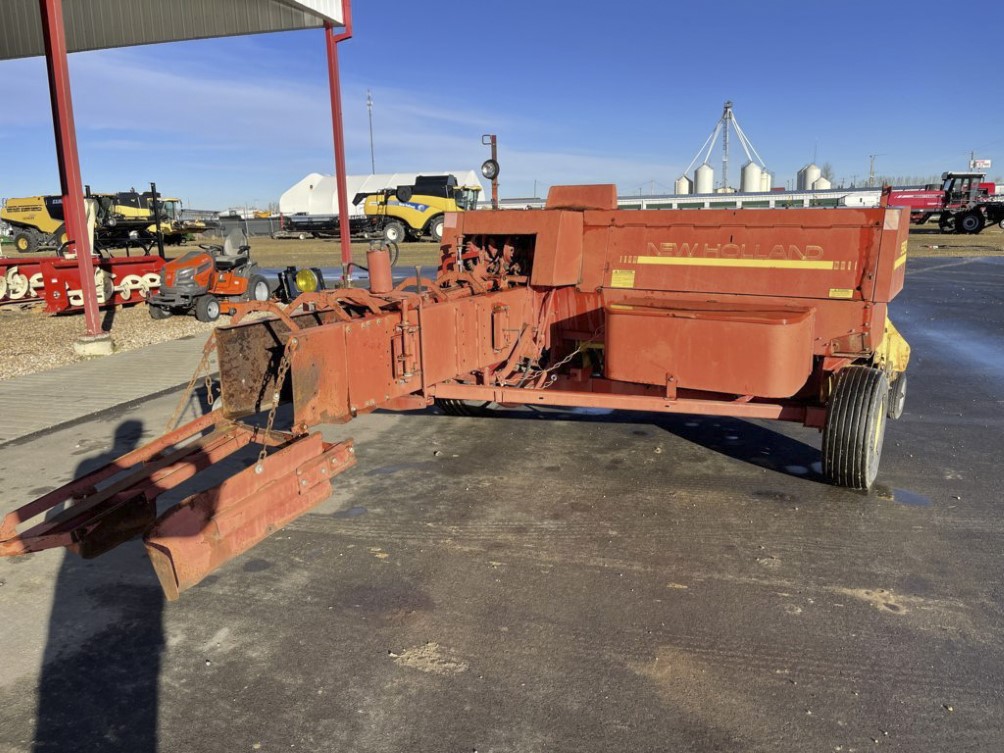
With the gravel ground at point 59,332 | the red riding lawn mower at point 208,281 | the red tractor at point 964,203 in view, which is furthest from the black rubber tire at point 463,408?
the red tractor at point 964,203

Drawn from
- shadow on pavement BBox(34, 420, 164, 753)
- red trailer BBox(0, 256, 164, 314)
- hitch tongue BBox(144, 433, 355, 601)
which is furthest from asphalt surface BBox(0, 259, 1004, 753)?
red trailer BBox(0, 256, 164, 314)

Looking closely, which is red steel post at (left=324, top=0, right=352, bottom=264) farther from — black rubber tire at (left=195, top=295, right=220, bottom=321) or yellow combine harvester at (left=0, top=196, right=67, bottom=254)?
yellow combine harvester at (left=0, top=196, right=67, bottom=254)

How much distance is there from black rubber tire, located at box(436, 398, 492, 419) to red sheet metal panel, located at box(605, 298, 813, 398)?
83.6 inches

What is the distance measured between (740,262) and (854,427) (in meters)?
1.38

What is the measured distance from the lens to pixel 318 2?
12.6m

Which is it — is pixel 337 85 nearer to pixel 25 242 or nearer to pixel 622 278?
pixel 622 278

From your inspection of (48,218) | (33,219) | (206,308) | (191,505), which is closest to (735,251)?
(191,505)

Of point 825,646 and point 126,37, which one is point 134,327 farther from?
point 825,646

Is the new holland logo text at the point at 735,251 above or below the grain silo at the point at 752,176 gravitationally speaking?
below

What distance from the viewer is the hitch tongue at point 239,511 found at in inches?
Answer: 114

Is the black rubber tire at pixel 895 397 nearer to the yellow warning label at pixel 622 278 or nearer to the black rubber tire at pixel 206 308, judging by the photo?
the yellow warning label at pixel 622 278

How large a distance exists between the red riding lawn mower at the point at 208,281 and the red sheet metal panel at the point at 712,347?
9293 millimetres

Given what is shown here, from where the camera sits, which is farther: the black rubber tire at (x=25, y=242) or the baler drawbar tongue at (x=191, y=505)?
the black rubber tire at (x=25, y=242)

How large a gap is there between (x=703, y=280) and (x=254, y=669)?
3.85 metres
